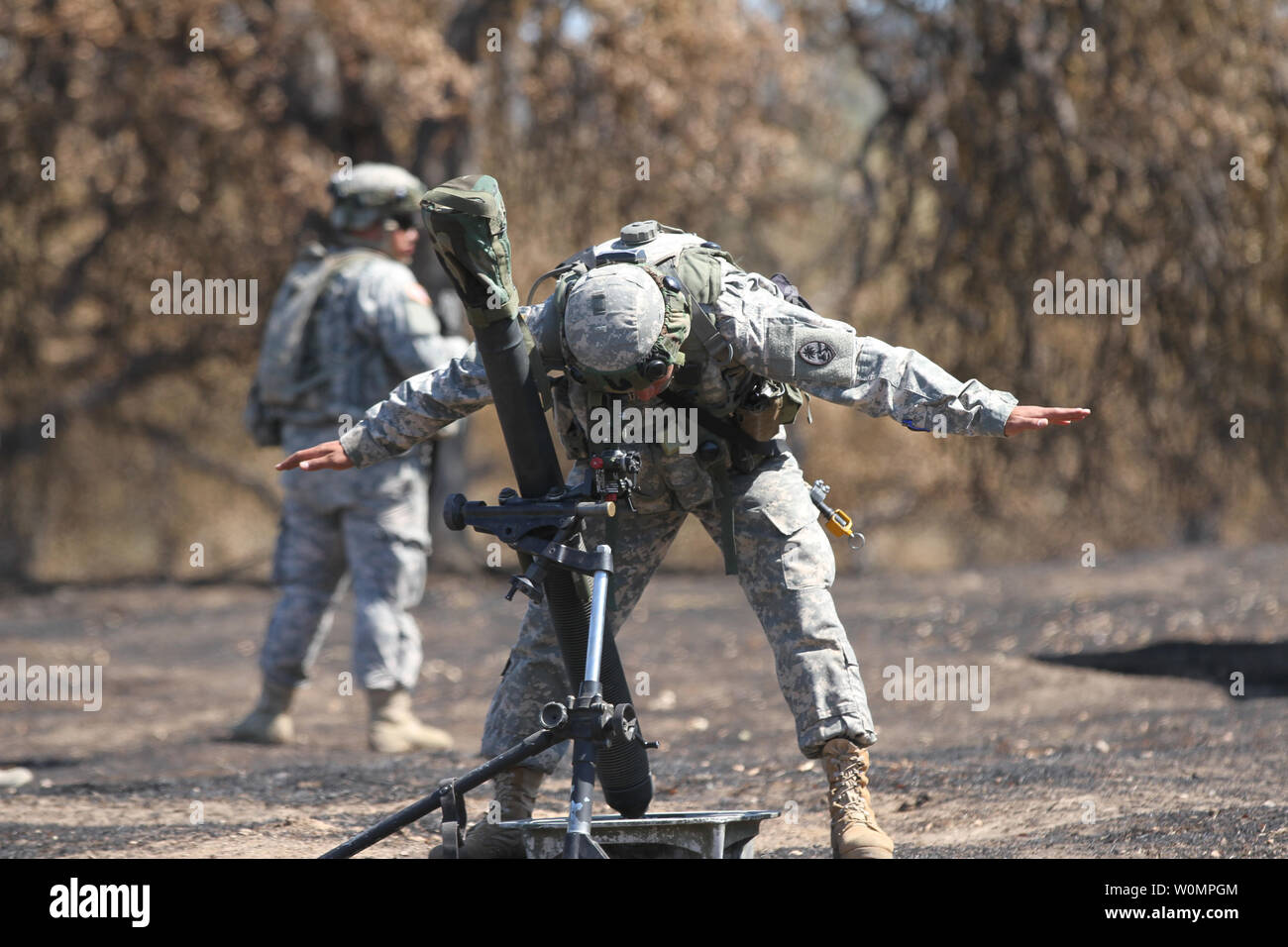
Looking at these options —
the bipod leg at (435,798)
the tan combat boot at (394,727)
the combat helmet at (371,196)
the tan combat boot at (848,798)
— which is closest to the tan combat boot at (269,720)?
the tan combat boot at (394,727)

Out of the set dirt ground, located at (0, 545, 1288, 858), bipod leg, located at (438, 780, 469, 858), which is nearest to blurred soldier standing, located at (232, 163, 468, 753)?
dirt ground, located at (0, 545, 1288, 858)

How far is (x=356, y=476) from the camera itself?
5.90 m

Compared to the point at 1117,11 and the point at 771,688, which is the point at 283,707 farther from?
the point at 1117,11

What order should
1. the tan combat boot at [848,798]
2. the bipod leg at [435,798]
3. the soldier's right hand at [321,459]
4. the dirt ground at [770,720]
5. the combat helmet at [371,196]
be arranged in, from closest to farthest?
the bipod leg at [435,798] < the tan combat boot at [848,798] < the soldier's right hand at [321,459] < the dirt ground at [770,720] < the combat helmet at [371,196]

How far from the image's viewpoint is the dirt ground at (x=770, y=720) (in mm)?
4328

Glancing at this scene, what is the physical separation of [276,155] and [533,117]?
1.96 metres

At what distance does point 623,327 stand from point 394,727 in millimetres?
3076

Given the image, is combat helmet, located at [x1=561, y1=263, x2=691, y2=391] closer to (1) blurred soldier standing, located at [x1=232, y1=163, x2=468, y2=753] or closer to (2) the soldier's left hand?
(2) the soldier's left hand

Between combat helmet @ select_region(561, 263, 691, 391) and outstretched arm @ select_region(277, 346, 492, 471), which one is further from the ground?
combat helmet @ select_region(561, 263, 691, 391)

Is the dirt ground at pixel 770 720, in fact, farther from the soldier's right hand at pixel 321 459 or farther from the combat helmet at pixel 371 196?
the combat helmet at pixel 371 196

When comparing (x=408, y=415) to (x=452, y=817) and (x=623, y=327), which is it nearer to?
(x=623, y=327)

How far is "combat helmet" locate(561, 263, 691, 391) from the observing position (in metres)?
3.37

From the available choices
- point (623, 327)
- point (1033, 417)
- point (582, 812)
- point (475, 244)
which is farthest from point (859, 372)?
Answer: point (582, 812)

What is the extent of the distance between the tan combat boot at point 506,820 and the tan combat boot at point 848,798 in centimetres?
71
